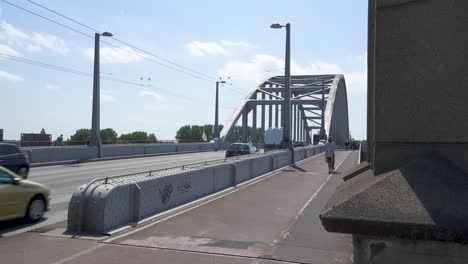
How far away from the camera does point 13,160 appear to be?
18.7 meters

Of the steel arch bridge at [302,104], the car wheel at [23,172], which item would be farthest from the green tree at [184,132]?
the car wheel at [23,172]

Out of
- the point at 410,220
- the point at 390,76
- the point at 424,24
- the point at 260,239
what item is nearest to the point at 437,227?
the point at 410,220

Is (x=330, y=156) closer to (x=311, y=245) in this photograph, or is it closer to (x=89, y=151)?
(x=311, y=245)

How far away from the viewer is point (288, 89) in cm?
2783

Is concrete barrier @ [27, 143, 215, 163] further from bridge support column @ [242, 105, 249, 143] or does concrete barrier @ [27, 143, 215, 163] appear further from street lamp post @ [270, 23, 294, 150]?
bridge support column @ [242, 105, 249, 143]

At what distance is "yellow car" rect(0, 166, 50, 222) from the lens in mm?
9250

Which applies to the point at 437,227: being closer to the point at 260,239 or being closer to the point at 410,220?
the point at 410,220

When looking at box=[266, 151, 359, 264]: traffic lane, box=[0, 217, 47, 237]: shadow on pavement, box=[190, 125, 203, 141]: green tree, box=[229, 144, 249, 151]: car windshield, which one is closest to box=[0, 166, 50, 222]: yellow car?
box=[0, 217, 47, 237]: shadow on pavement

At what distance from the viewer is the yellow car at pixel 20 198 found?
9.25 meters

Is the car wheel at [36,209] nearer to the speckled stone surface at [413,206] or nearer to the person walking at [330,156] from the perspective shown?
the speckled stone surface at [413,206]

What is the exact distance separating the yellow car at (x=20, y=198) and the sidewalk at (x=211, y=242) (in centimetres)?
108

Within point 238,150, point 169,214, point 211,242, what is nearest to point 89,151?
point 238,150

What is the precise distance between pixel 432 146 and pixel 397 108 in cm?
30

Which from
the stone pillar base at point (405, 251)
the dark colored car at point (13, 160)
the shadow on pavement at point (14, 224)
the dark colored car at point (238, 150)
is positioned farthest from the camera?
the dark colored car at point (238, 150)
